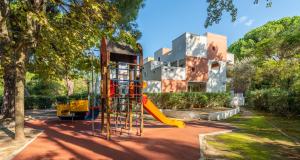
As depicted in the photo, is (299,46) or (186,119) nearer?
(186,119)

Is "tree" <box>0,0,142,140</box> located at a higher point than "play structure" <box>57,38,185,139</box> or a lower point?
higher

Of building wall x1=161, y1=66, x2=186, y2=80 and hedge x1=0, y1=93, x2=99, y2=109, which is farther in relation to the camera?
building wall x1=161, y1=66, x2=186, y2=80

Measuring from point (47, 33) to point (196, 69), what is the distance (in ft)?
79.2

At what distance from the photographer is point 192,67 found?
3278 cm

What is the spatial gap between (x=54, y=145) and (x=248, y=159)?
21.1 feet

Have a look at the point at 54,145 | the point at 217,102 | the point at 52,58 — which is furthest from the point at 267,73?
the point at 54,145

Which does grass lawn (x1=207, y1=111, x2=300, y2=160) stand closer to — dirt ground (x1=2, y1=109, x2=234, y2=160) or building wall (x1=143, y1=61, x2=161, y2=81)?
dirt ground (x1=2, y1=109, x2=234, y2=160)

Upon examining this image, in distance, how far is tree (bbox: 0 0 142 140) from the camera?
9570mm

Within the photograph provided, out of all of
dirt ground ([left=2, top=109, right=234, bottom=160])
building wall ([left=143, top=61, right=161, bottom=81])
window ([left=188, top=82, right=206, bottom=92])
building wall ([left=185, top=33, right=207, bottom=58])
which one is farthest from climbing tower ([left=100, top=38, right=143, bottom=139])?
window ([left=188, top=82, right=206, bottom=92])

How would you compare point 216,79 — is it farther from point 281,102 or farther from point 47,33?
point 47,33

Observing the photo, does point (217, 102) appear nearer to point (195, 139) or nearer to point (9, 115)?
point (195, 139)

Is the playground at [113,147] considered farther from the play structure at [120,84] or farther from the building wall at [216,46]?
the building wall at [216,46]

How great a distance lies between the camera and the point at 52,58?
13172 millimetres

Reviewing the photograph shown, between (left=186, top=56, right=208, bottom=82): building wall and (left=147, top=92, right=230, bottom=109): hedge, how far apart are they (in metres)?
5.96
